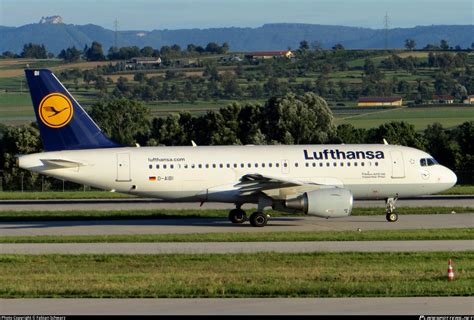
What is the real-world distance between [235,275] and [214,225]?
15.2 metres

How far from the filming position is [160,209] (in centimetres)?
4756

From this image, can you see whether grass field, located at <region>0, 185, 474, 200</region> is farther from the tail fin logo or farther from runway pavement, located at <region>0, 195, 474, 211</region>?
the tail fin logo

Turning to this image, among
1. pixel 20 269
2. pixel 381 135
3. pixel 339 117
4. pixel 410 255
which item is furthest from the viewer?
pixel 339 117

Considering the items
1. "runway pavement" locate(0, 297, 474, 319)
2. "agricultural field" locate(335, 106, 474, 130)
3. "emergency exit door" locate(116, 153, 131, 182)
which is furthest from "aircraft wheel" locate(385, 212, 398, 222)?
"agricultural field" locate(335, 106, 474, 130)

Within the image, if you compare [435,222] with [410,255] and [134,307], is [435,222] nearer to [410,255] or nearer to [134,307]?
[410,255]

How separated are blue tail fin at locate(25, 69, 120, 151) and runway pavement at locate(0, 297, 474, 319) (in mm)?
19282

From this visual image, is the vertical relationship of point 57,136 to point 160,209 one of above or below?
above

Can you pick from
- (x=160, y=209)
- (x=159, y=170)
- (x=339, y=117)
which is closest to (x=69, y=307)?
(x=159, y=170)

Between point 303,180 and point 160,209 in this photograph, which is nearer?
point 303,180

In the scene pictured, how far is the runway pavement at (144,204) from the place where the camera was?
1925 inches

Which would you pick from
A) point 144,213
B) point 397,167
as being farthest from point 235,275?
point 144,213

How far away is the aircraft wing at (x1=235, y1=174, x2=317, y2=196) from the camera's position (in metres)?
39.0

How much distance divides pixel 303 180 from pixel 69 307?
21290 mm

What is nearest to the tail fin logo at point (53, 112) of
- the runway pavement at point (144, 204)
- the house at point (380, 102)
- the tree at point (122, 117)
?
the runway pavement at point (144, 204)
